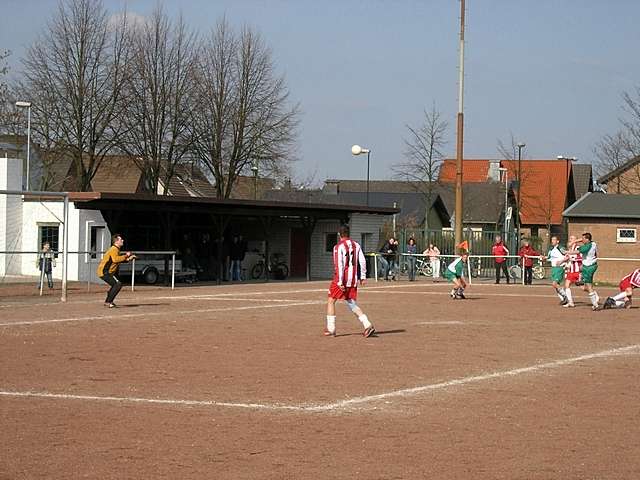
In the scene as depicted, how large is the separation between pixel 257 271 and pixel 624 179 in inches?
1115

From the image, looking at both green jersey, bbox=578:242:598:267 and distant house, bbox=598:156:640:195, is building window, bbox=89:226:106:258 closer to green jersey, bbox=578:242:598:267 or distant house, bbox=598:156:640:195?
green jersey, bbox=578:242:598:267

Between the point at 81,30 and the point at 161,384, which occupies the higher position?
the point at 81,30

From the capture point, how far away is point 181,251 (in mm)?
42406

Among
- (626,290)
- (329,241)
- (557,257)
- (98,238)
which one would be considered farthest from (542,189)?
(626,290)

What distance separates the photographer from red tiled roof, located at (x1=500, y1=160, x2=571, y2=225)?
245ft

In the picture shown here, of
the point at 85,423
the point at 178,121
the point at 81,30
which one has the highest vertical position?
the point at 81,30

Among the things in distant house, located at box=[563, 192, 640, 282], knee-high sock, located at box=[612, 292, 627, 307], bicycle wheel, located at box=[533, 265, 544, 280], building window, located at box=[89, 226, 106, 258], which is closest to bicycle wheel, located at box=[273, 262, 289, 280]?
building window, located at box=[89, 226, 106, 258]

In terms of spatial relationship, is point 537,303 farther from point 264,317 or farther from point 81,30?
point 81,30

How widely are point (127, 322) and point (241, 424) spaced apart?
10838 mm

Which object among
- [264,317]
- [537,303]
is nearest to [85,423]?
[264,317]

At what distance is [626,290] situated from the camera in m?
24.2

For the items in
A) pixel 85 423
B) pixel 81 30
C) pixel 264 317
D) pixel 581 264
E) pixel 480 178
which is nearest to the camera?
pixel 85 423

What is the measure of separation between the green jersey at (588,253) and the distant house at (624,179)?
34813mm

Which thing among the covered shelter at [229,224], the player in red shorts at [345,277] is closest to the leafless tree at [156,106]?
the covered shelter at [229,224]
